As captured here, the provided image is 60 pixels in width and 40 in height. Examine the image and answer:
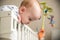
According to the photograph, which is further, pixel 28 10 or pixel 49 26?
pixel 49 26

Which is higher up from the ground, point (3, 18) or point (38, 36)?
point (3, 18)

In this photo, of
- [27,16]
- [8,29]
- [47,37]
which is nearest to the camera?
[8,29]

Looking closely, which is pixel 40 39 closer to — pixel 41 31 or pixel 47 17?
pixel 41 31

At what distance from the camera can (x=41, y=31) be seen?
1.42 meters

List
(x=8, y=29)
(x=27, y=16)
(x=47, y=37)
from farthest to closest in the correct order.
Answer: (x=47, y=37) < (x=27, y=16) < (x=8, y=29)


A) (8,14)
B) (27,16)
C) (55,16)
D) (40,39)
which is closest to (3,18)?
(8,14)

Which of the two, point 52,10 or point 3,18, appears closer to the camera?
point 3,18

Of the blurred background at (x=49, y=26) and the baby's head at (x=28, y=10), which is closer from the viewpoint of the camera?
the baby's head at (x=28, y=10)

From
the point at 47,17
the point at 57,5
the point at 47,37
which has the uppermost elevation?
the point at 57,5

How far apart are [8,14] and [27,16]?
32 cm

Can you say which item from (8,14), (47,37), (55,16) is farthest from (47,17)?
(8,14)

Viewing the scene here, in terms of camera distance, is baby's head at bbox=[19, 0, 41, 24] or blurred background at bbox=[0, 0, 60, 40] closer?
baby's head at bbox=[19, 0, 41, 24]

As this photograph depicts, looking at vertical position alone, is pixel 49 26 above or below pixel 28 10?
below

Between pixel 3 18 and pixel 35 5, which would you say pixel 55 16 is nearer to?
pixel 35 5
